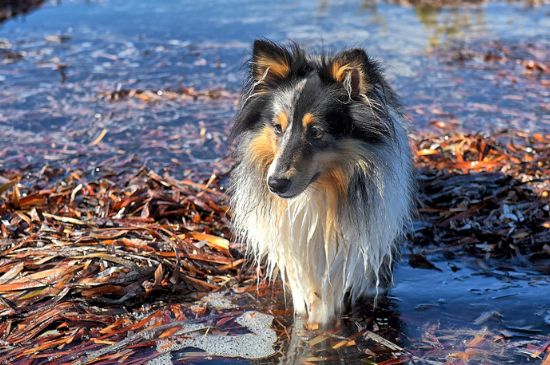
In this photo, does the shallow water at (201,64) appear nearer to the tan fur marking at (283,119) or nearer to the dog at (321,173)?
the dog at (321,173)

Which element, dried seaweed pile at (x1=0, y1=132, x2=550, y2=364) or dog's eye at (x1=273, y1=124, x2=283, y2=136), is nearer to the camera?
dog's eye at (x1=273, y1=124, x2=283, y2=136)

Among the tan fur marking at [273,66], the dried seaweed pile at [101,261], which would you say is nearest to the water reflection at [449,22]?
the dried seaweed pile at [101,261]

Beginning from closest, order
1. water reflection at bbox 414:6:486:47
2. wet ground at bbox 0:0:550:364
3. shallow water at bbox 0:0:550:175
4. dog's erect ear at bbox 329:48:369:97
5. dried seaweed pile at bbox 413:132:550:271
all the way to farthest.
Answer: dog's erect ear at bbox 329:48:369:97
wet ground at bbox 0:0:550:364
dried seaweed pile at bbox 413:132:550:271
shallow water at bbox 0:0:550:175
water reflection at bbox 414:6:486:47

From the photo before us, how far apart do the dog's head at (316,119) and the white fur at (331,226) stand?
69 mm

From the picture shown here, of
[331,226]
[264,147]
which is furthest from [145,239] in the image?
[331,226]

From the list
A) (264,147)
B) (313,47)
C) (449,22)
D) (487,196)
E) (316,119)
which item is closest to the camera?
(316,119)

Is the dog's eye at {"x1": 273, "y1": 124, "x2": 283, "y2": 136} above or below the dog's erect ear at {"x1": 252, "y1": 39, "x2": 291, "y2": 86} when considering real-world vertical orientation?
below

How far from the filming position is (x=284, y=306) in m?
4.21

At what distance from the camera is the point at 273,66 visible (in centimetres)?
383

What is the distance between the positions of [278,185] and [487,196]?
2.45 meters

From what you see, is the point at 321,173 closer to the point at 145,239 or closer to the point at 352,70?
the point at 352,70

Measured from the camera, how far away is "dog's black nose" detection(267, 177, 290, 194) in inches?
136

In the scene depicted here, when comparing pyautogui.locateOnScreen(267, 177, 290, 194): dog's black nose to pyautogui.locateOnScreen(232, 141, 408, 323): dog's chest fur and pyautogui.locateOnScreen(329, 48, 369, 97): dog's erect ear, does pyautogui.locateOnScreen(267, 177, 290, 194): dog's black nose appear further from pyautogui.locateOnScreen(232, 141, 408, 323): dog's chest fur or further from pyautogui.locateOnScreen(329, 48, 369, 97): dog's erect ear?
pyautogui.locateOnScreen(329, 48, 369, 97): dog's erect ear

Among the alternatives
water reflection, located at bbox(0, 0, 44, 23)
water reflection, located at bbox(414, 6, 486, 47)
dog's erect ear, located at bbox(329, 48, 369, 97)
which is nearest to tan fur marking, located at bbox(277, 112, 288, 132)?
dog's erect ear, located at bbox(329, 48, 369, 97)
